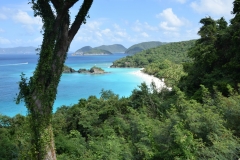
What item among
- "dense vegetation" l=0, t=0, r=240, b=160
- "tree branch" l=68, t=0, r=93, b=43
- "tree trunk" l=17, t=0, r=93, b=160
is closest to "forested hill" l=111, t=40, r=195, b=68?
"dense vegetation" l=0, t=0, r=240, b=160

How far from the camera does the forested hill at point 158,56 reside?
7450 centimetres

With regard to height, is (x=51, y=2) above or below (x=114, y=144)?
above

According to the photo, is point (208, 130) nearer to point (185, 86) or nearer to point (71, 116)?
point (185, 86)

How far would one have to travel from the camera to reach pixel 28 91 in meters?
4.70

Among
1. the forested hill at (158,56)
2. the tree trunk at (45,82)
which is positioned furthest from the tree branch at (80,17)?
the forested hill at (158,56)

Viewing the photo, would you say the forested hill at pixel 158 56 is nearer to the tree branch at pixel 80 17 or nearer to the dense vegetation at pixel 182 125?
the dense vegetation at pixel 182 125

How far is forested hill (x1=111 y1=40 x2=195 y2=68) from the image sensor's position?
244ft

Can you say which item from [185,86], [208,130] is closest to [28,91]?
[208,130]

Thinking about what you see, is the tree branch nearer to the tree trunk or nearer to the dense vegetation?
the tree trunk

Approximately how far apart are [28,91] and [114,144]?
218 cm

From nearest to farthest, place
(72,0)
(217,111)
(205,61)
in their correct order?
(72,0), (217,111), (205,61)

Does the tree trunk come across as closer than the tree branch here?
Yes

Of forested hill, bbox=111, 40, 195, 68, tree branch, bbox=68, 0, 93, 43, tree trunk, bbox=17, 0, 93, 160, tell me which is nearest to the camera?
tree trunk, bbox=17, 0, 93, 160

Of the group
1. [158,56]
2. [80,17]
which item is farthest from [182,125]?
[158,56]
